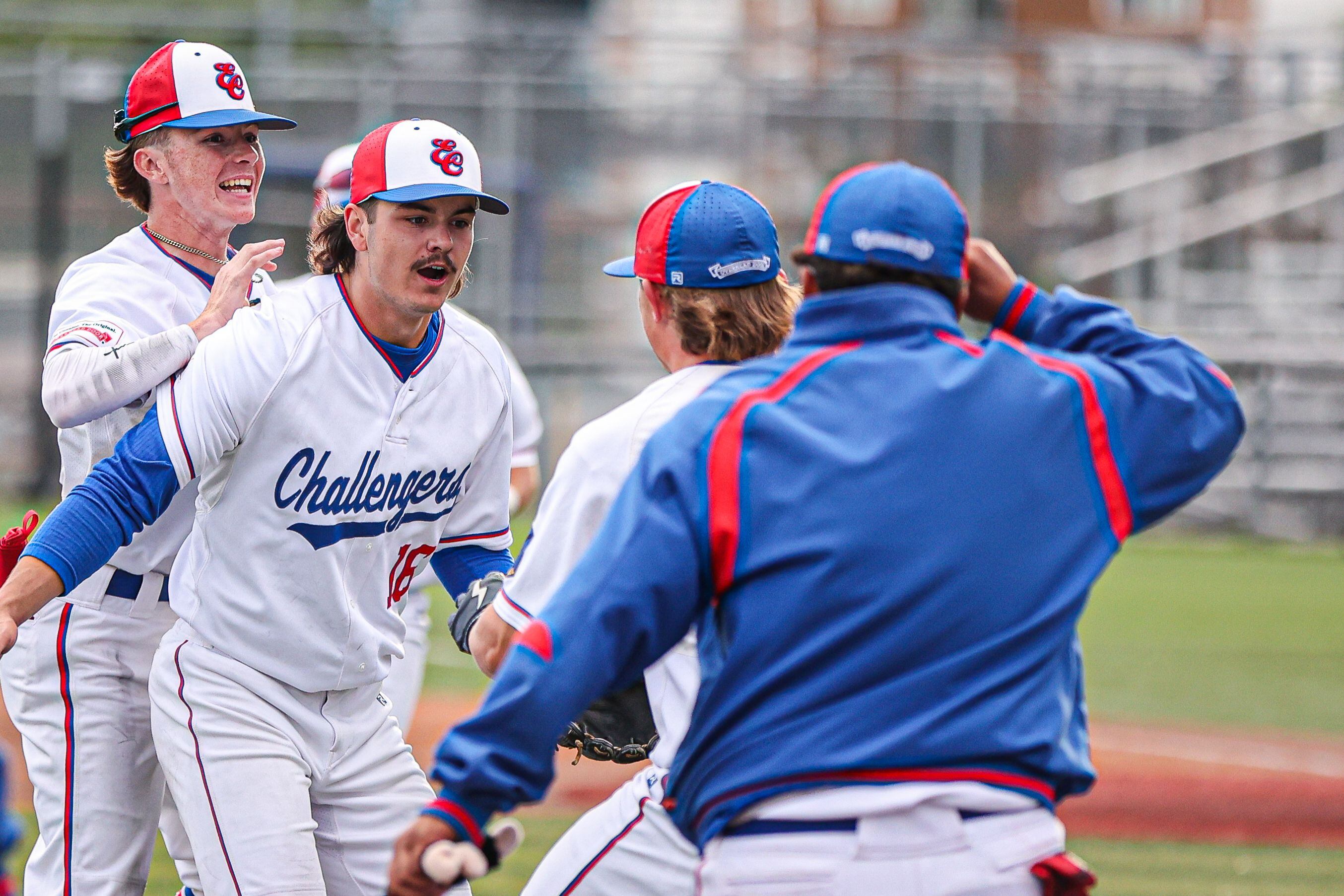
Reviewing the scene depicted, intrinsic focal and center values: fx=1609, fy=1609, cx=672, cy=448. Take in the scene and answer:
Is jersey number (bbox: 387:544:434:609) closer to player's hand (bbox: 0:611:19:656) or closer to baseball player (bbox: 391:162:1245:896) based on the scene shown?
player's hand (bbox: 0:611:19:656)

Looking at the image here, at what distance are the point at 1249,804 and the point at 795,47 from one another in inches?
634

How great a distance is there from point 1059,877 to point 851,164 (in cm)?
1734

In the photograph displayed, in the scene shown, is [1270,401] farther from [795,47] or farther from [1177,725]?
[1177,725]

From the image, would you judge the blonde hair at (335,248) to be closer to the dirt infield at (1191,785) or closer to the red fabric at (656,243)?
the red fabric at (656,243)

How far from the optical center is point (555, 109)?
18406 mm

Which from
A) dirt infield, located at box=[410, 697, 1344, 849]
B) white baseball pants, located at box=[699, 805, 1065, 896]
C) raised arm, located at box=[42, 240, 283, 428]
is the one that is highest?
raised arm, located at box=[42, 240, 283, 428]

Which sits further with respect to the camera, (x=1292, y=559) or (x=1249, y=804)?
(x=1292, y=559)

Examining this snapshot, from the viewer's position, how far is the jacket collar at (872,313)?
2.30 m

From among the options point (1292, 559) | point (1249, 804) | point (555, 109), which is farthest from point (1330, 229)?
point (1249, 804)

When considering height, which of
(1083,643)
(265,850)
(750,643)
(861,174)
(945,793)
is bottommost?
(1083,643)

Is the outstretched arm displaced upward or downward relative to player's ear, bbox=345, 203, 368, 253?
downward

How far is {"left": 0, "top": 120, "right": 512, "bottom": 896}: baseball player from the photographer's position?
315 centimetres

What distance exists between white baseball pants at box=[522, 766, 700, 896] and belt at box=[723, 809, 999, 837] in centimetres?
74

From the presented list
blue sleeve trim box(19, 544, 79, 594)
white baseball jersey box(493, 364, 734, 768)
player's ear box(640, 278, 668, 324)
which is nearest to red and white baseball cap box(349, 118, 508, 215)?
player's ear box(640, 278, 668, 324)
